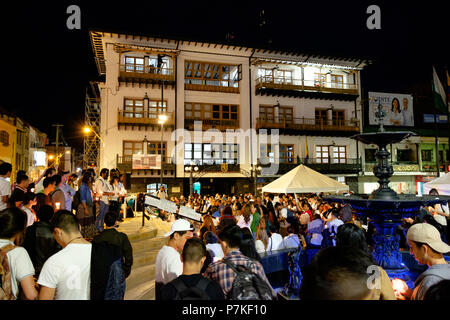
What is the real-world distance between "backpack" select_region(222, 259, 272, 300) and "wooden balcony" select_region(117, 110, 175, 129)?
24.3 meters

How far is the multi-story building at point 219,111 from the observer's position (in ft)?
83.1

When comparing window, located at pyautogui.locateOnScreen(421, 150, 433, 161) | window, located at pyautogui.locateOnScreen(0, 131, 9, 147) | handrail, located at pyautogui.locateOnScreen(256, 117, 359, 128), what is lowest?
window, located at pyautogui.locateOnScreen(421, 150, 433, 161)

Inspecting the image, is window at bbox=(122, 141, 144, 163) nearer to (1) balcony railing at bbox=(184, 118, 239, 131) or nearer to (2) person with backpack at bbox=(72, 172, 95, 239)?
(1) balcony railing at bbox=(184, 118, 239, 131)

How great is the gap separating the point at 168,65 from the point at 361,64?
22.3 metres

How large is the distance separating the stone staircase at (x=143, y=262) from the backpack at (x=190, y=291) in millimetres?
3707

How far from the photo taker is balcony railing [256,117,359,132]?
28.8 metres

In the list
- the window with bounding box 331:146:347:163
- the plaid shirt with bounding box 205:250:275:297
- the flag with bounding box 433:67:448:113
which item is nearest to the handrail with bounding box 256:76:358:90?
the window with bounding box 331:146:347:163

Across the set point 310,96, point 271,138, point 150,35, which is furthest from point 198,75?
point 310,96

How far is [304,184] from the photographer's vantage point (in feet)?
33.2

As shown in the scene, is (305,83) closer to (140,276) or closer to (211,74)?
(211,74)

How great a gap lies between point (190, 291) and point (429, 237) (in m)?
2.50

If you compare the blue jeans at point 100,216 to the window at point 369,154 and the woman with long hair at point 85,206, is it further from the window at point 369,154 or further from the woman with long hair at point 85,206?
the window at point 369,154

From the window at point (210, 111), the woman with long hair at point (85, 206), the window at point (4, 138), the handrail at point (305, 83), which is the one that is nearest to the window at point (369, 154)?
the handrail at point (305, 83)
